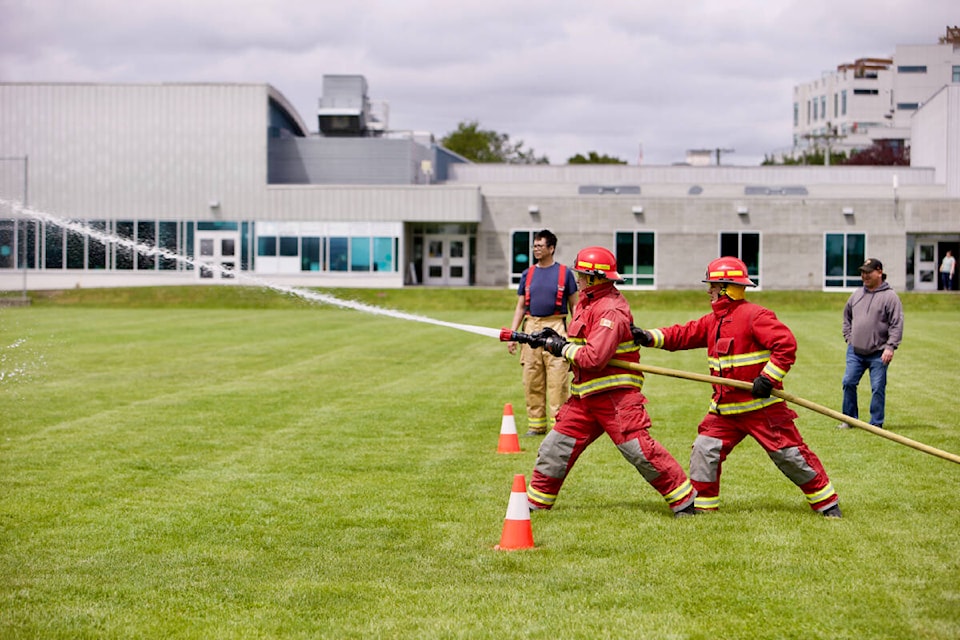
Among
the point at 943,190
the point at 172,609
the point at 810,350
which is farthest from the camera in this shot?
the point at 943,190

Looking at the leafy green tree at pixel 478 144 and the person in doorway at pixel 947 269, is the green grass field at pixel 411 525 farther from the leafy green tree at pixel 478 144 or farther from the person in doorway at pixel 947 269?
the leafy green tree at pixel 478 144

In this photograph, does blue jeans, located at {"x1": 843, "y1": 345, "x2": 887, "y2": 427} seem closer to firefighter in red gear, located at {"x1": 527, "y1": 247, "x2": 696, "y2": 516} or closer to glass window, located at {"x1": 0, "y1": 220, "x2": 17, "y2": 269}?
firefighter in red gear, located at {"x1": 527, "y1": 247, "x2": 696, "y2": 516}

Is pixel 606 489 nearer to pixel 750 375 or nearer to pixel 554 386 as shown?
pixel 750 375

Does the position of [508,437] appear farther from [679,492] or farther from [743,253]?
[743,253]

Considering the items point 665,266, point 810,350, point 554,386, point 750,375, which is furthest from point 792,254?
point 750,375

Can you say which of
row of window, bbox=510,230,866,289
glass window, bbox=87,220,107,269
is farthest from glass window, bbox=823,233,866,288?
glass window, bbox=87,220,107,269

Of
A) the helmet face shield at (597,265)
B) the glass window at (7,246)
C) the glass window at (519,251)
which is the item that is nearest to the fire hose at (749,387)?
the helmet face shield at (597,265)

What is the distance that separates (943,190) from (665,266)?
17.1 meters

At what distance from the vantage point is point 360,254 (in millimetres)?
59375

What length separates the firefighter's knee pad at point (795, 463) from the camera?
8891 millimetres

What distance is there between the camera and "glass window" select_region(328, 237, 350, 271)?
59281 millimetres

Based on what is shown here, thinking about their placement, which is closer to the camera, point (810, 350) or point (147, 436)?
point (147, 436)

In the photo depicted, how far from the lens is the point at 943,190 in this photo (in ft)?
206

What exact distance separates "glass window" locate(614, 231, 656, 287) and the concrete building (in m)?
0.07
